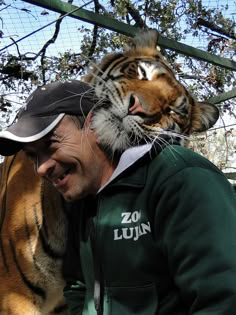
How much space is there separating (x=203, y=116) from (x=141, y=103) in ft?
0.99

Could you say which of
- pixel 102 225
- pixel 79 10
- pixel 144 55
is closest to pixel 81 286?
pixel 102 225

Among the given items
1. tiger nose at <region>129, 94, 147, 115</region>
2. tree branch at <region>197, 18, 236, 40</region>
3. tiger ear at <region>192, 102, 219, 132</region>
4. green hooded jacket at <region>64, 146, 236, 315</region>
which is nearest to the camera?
green hooded jacket at <region>64, 146, 236, 315</region>

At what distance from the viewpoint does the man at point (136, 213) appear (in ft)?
2.54

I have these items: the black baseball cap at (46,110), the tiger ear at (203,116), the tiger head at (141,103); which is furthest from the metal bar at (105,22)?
the black baseball cap at (46,110)

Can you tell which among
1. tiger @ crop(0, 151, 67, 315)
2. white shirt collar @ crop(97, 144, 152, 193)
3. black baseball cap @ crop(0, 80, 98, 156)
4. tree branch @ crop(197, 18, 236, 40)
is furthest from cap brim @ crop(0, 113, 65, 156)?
tree branch @ crop(197, 18, 236, 40)

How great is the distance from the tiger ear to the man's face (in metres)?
0.39

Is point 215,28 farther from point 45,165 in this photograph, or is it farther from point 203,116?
point 45,165

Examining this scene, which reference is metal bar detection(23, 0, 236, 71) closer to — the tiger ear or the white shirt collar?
the tiger ear

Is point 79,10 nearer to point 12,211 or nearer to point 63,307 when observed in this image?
point 12,211

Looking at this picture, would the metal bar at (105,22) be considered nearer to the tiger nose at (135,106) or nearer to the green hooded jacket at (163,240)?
the tiger nose at (135,106)

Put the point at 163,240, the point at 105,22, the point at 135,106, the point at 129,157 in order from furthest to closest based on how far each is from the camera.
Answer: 1. the point at 105,22
2. the point at 135,106
3. the point at 129,157
4. the point at 163,240

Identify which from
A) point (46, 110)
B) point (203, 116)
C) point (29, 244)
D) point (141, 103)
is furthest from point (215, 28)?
point (46, 110)

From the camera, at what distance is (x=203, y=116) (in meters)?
1.32

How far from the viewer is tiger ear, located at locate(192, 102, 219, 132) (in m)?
1.30
